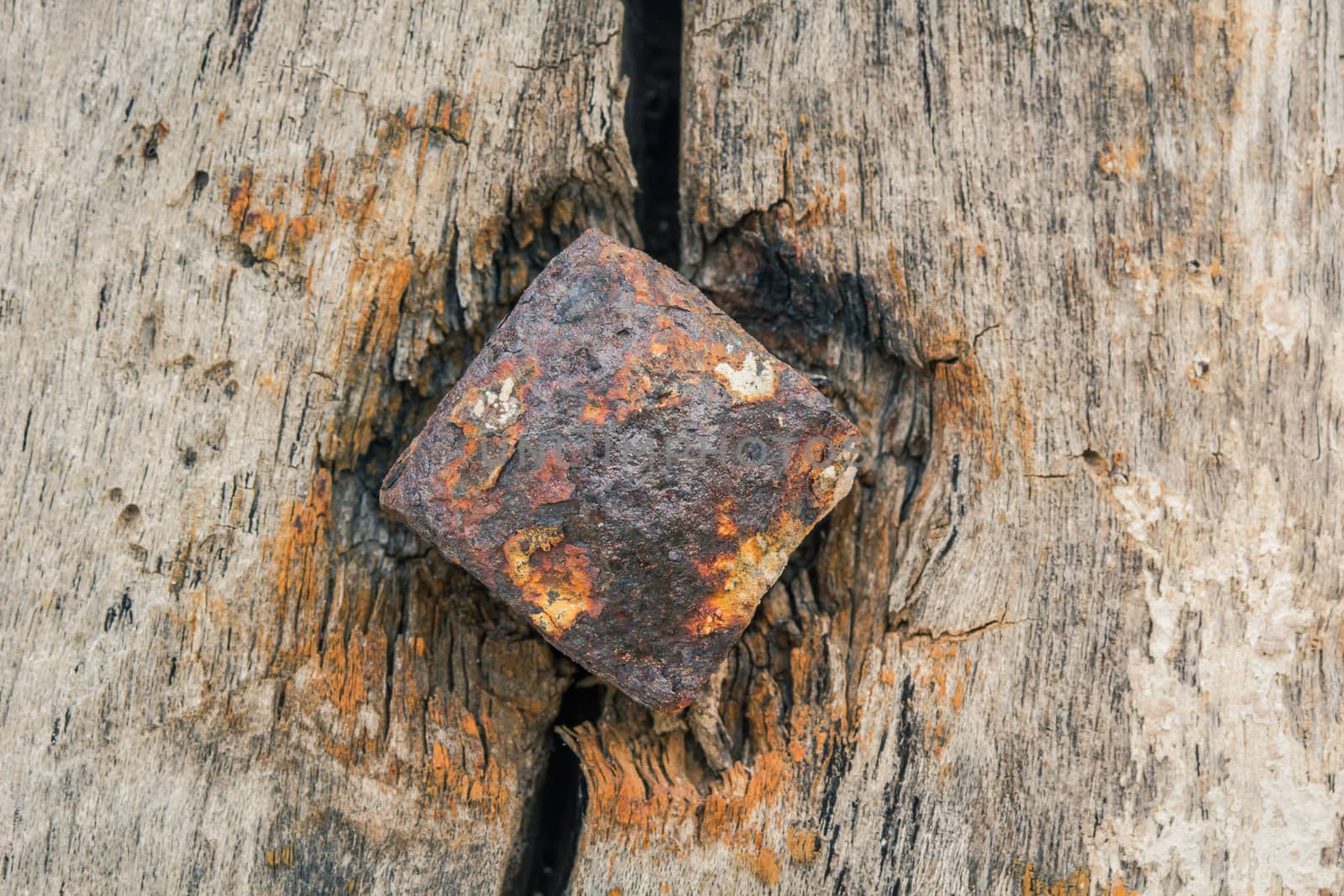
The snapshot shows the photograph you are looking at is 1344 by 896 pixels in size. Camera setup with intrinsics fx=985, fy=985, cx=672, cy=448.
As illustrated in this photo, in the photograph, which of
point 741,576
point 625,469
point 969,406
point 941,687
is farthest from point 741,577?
point 969,406

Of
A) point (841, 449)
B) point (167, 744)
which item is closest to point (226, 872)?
point (167, 744)

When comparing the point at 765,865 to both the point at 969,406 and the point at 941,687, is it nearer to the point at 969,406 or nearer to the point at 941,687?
the point at 941,687

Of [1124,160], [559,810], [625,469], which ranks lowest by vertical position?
[559,810]

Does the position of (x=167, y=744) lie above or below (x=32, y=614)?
below

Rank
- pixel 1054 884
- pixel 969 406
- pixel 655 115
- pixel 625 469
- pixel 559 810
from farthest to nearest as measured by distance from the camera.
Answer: pixel 655 115 < pixel 559 810 < pixel 969 406 < pixel 1054 884 < pixel 625 469

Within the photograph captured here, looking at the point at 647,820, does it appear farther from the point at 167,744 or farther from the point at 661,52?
the point at 661,52

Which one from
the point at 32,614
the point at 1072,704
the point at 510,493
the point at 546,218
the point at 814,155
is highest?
the point at 814,155

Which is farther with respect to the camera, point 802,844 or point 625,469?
point 802,844
